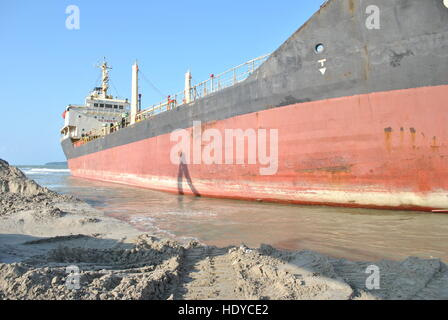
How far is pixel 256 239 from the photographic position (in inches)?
167

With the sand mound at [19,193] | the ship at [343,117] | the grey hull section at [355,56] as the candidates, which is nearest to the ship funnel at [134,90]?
the ship at [343,117]

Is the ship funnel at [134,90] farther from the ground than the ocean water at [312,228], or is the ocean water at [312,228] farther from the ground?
Answer: the ship funnel at [134,90]

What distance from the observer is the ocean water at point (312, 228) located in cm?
368

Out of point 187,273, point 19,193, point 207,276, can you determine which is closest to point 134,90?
point 19,193

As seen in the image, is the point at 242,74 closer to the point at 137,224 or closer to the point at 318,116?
the point at 318,116

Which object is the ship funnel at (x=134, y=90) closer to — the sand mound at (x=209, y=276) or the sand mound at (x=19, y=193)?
the sand mound at (x=19, y=193)

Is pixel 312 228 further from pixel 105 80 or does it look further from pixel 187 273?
pixel 105 80

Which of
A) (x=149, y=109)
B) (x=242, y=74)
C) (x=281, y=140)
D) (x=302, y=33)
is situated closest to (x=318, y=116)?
(x=281, y=140)

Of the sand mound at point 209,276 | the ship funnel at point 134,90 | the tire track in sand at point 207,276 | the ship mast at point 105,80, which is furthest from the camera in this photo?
the ship mast at point 105,80

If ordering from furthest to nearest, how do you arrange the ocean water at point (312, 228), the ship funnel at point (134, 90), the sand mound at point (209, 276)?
the ship funnel at point (134, 90)
the ocean water at point (312, 228)
the sand mound at point (209, 276)

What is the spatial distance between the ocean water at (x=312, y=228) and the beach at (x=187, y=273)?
78 cm

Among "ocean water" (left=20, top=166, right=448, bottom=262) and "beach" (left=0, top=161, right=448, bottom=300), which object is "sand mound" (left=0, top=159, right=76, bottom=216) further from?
"beach" (left=0, top=161, right=448, bottom=300)

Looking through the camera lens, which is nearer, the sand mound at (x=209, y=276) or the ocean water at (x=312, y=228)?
the sand mound at (x=209, y=276)
